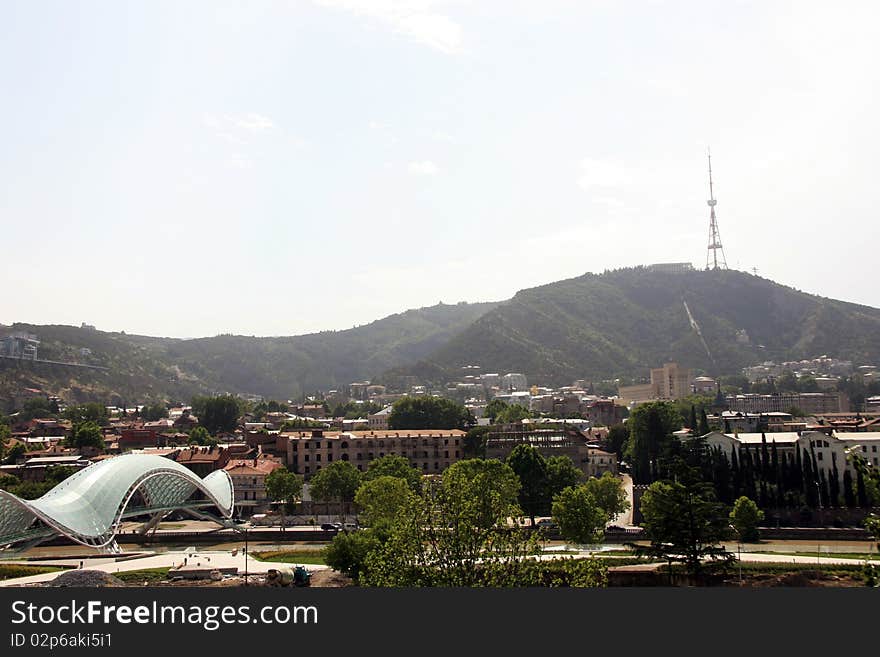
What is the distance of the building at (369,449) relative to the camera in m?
80.3

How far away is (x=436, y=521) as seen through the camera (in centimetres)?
2791

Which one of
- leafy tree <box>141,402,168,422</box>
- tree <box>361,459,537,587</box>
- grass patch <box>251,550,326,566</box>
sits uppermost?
leafy tree <box>141,402,168,422</box>

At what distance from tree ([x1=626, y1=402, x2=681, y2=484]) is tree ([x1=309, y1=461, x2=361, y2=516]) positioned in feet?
76.3

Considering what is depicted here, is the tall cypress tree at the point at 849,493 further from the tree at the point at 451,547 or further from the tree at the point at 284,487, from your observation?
the tree at the point at 284,487

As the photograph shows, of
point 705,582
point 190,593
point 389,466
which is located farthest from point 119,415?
point 190,593

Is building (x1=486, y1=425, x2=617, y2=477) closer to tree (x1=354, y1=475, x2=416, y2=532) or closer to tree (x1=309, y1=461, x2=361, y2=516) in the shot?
tree (x1=309, y1=461, x2=361, y2=516)

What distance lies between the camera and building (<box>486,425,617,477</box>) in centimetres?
7431

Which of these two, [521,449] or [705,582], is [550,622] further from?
[521,449]

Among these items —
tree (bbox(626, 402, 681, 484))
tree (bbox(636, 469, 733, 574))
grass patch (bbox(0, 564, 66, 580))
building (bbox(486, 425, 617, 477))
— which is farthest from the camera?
building (bbox(486, 425, 617, 477))

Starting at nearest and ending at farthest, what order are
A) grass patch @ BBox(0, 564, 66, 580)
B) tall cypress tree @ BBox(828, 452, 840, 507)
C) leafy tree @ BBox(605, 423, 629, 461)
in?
grass patch @ BBox(0, 564, 66, 580) < tall cypress tree @ BBox(828, 452, 840, 507) < leafy tree @ BBox(605, 423, 629, 461)

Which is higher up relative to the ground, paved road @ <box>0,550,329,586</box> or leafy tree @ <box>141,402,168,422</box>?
leafy tree @ <box>141,402,168,422</box>

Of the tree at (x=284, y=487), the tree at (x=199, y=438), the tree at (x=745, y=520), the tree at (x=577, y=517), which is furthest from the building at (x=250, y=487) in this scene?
the tree at (x=745, y=520)

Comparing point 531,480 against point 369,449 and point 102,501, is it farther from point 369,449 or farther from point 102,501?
point 102,501

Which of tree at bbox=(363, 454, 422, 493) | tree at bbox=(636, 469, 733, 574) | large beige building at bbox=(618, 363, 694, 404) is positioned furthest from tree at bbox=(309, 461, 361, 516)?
large beige building at bbox=(618, 363, 694, 404)
